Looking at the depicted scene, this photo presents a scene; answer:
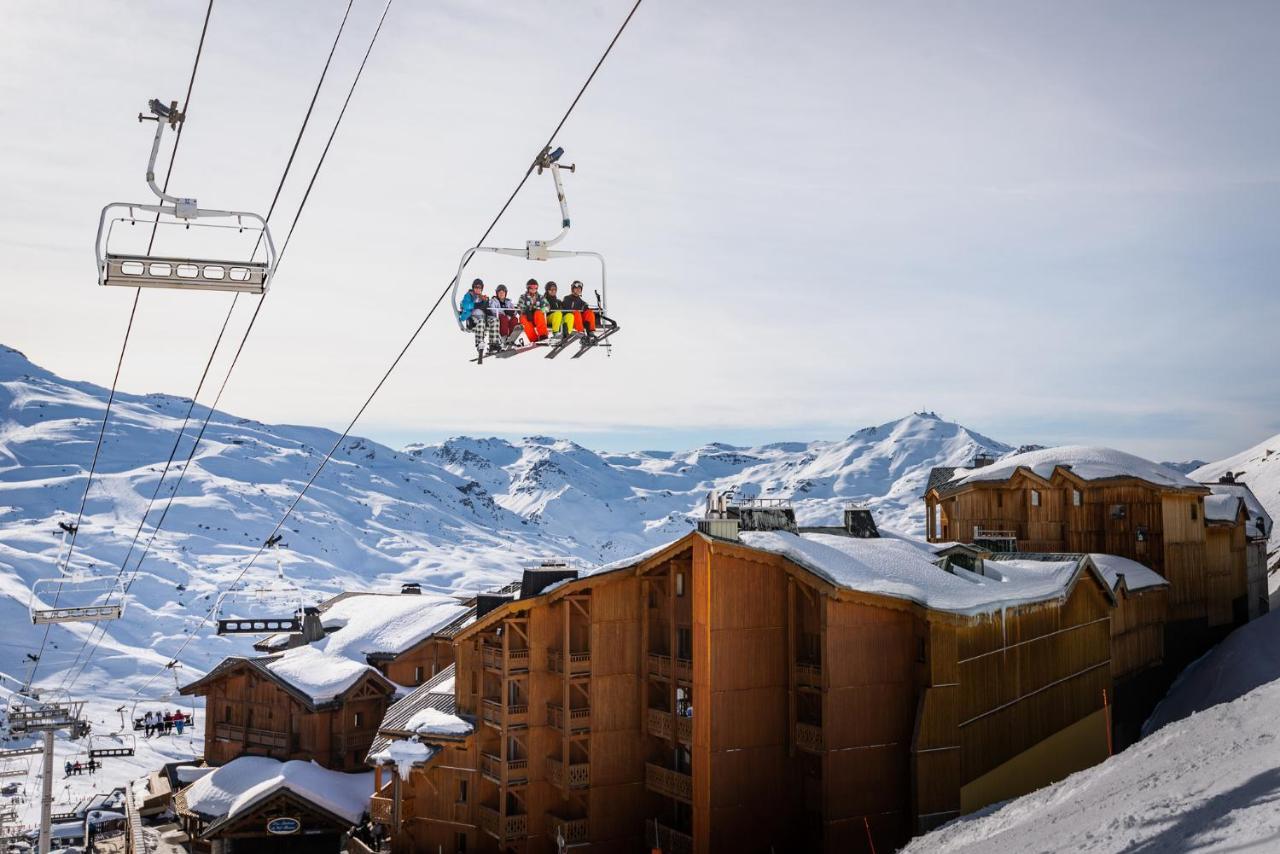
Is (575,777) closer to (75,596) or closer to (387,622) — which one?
(387,622)

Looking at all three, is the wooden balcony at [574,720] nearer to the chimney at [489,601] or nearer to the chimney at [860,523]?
the chimney at [489,601]

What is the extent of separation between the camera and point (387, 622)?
52.5 meters

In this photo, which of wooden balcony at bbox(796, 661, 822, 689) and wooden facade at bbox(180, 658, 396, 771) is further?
wooden facade at bbox(180, 658, 396, 771)

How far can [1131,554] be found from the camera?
150ft

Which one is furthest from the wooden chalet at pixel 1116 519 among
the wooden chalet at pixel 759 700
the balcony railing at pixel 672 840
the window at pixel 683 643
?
the balcony railing at pixel 672 840

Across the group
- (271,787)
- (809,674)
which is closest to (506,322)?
(809,674)

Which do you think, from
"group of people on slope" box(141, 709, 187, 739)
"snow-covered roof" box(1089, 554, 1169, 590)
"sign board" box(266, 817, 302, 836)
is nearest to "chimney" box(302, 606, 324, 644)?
"group of people on slope" box(141, 709, 187, 739)

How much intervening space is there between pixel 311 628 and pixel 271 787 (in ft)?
43.8

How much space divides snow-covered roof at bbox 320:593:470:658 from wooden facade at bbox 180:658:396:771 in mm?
3271

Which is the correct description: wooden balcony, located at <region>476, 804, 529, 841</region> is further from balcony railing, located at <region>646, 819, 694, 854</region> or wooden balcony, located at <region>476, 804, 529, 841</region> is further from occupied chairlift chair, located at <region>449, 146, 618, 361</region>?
occupied chairlift chair, located at <region>449, 146, 618, 361</region>

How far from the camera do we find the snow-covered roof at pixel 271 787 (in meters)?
40.9

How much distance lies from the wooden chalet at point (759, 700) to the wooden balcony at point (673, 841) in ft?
0.27

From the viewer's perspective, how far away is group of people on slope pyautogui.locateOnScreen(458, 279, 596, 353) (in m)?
17.1

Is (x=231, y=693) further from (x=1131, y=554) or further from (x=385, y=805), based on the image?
(x=1131, y=554)
